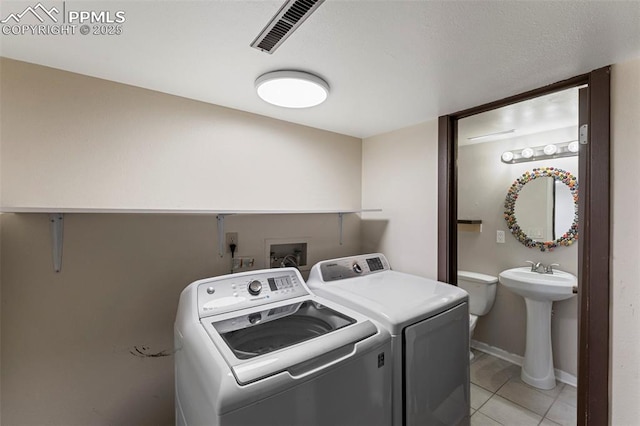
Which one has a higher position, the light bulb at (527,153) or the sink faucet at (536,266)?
the light bulb at (527,153)

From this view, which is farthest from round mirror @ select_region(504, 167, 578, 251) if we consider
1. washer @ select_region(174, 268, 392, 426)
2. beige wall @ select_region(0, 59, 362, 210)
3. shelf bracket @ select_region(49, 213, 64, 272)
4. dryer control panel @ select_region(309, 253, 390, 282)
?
shelf bracket @ select_region(49, 213, 64, 272)

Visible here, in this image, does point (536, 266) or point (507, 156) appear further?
point (507, 156)

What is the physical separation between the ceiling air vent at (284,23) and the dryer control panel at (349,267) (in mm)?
1314

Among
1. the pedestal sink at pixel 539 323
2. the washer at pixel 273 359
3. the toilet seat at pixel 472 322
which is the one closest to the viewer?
the washer at pixel 273 359

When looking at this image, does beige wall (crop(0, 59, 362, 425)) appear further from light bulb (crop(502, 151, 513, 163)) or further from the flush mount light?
light bulb (crop(502, 151, 513, 163))

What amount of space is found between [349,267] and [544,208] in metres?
1.97

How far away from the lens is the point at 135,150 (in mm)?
1512

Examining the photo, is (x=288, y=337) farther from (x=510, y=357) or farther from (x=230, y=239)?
(x=510, y=357)

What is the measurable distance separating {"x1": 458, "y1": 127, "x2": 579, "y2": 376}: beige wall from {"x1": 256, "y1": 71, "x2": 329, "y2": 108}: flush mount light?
1900mm

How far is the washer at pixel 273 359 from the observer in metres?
0.83

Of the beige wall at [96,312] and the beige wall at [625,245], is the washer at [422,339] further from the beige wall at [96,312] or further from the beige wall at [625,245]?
the beige wall at [96,312]

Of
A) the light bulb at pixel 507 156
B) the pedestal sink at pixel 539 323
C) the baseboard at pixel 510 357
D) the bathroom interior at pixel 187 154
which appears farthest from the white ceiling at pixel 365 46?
the baseboard at pixel 510 357

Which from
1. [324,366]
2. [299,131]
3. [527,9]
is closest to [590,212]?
[527,9]

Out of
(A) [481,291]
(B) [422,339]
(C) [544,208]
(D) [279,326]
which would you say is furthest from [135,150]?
(C) [544,208]
